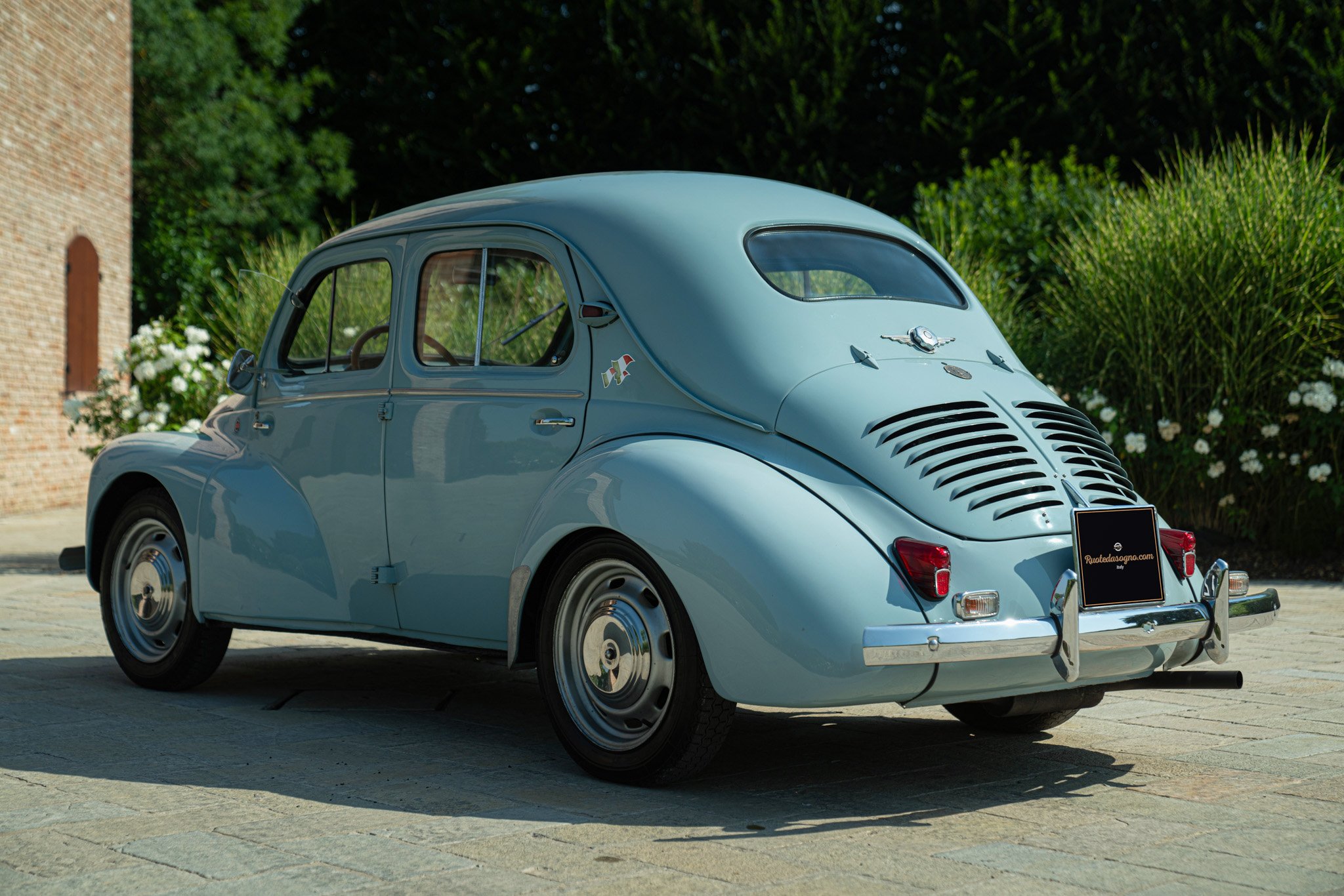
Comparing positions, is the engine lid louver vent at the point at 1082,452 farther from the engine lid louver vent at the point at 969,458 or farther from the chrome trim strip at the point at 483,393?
the chrome trim strip at the point at 483,393

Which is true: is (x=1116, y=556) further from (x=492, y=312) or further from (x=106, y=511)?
(x=106, y=511)

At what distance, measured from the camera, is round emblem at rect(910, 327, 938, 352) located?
191 inches

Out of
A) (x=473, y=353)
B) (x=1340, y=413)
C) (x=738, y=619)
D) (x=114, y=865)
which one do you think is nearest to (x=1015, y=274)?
(x=1340, y=413)

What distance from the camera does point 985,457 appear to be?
4406 millimetres

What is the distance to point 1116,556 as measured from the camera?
4336mm

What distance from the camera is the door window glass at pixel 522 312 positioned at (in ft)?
16.7

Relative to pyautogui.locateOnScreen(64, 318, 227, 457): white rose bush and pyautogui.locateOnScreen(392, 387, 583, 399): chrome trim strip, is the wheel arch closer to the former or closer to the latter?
pyautogui.locateOnScreen(392, 387, 583, 399): chrome trim strip

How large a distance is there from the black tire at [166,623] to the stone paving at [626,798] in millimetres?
114

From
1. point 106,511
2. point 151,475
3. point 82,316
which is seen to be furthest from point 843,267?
point 82,316

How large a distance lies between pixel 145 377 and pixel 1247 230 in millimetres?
8407

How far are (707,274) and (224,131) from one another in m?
26.5

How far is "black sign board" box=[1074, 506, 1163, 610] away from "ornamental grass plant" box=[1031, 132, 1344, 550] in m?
6.29

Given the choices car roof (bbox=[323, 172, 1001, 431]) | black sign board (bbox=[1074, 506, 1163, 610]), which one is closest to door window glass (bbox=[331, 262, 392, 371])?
car roof (bbox=[323, 172, 1001, 431])

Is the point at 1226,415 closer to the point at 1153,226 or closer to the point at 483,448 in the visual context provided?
the point at 1153,226
